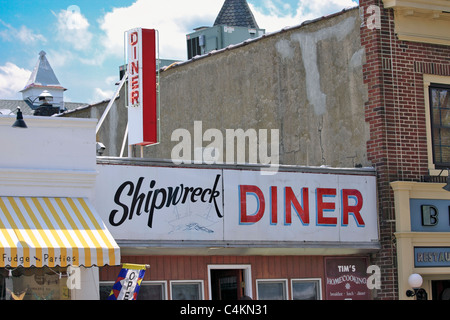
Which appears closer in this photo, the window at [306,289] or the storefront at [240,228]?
the storefront at [240,228]

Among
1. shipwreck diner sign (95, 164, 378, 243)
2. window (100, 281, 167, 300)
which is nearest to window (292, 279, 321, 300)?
shipwreck diner sign (95, 164, 378, 243)

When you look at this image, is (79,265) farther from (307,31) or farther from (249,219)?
(307,31)

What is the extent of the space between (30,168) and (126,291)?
2.37m

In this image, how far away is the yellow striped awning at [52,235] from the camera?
11852mm

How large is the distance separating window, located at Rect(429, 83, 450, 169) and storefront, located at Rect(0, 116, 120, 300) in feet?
24.0

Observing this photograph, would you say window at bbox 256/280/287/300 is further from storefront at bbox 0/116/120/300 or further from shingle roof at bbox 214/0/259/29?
shingle roof at bbox 214/0/259/29

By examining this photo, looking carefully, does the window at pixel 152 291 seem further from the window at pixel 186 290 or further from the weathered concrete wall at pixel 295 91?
the weathered concrete wall at pixel 295 91

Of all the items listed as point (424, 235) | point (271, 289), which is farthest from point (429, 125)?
point (271, 289)

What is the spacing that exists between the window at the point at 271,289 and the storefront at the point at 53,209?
3419mm

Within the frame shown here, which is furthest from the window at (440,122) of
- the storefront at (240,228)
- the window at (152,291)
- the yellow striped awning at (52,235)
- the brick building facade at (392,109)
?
the yellow striped awning at (52,235)

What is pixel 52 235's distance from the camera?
40.3ft

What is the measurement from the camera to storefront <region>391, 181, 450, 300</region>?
16.1m

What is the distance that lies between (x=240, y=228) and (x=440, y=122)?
5214 mm

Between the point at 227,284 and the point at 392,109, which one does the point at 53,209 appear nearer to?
the point at 227,284
